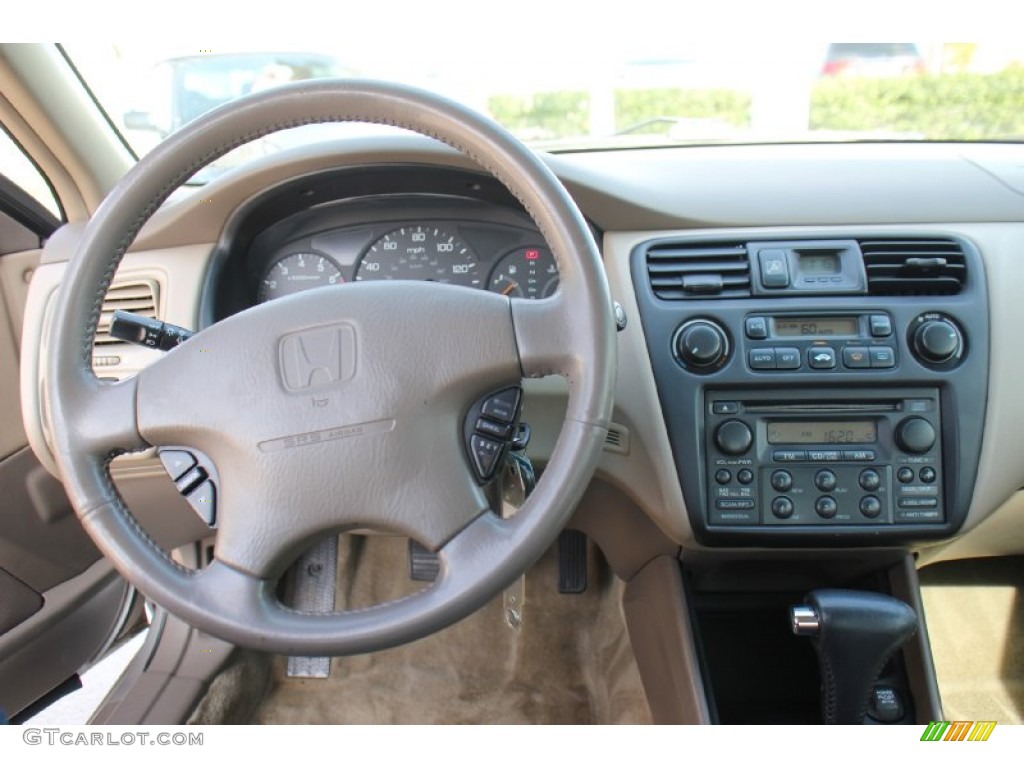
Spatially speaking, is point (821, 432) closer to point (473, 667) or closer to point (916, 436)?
point (916, 436)

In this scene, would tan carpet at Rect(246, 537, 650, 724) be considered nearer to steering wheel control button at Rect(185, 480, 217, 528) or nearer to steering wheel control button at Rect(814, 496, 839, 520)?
steering wheel control button at Rect(814, 496, 839, 520)

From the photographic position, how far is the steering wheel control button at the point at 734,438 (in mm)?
1309

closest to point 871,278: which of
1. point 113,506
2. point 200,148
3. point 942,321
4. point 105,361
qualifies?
point 942,321

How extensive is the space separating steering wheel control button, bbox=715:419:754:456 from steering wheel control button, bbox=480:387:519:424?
1.42 feet

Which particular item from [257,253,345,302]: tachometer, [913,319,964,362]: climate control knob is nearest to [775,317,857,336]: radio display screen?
[913,319,964,362]: climate control knob

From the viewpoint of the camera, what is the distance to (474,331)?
3.06ft

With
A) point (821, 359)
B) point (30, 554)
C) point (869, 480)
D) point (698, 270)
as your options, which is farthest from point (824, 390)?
point (30, 554)

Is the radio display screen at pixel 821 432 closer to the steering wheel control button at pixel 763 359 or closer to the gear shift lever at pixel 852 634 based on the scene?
the steering wheel control button at pixel 763 359

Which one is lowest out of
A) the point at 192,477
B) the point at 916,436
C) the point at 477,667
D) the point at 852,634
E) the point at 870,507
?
the point at 477,667

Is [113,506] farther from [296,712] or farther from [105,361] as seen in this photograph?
[296,712]

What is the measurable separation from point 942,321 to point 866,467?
27 cm

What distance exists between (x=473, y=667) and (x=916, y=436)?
113 centimetres

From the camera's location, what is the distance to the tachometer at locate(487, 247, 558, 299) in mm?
1373

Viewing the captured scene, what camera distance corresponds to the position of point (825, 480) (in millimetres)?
1311
